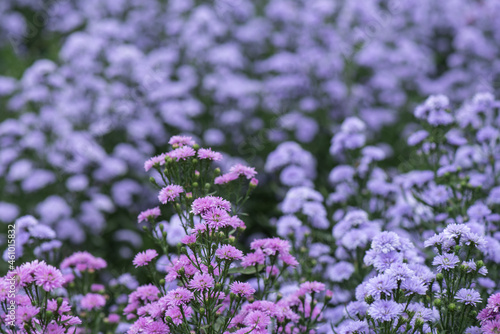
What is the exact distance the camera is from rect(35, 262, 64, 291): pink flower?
80.7 inches

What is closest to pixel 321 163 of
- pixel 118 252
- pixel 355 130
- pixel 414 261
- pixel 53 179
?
pixel 355 130

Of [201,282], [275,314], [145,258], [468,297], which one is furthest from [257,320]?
[468,297]

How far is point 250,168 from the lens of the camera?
2400mm

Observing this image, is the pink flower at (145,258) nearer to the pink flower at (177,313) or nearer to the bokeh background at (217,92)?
the pink flower at (177,313)

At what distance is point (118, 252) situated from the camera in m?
5.30

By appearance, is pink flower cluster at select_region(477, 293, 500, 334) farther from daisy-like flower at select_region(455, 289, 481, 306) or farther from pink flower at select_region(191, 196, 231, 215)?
pink flower at select_region(191, 196, 231, 215)

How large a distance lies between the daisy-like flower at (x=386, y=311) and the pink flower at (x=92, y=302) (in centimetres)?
137

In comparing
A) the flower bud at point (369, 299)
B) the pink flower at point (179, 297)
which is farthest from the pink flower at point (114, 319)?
the flower bud at point (369, 299)

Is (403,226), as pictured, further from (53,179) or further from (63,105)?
(63,105)

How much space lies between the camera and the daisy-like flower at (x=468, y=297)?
2068 millimetres

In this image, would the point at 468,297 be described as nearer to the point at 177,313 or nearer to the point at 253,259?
the point at 253,259

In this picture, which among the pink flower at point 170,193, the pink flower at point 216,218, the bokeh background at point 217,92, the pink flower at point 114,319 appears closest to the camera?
the pink flower at point 216,218

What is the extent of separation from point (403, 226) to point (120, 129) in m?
3.22

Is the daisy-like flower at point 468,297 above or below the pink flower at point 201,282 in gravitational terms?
below
